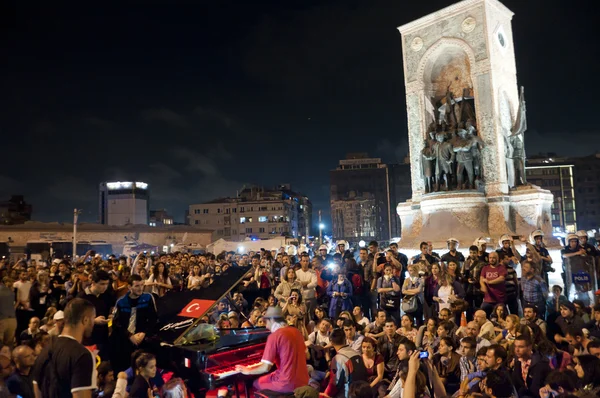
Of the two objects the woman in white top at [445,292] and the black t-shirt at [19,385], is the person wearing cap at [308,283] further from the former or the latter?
the black t-shirt at [19,385]

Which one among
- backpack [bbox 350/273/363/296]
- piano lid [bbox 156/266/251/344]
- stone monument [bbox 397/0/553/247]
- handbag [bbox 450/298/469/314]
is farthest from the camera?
stone monument [bbox 397/0/553/247]

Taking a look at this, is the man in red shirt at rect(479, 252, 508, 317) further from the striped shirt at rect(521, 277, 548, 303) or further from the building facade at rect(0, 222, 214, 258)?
the building facade at rect(0, 222, 214, 258)

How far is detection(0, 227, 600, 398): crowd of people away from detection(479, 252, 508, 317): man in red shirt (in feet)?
0.07

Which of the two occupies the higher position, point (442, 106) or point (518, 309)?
point (442, 106)

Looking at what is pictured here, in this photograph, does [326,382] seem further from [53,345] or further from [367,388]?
[53,345]

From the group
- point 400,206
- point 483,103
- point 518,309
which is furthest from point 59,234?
point 518,309

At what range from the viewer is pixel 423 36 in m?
18.3

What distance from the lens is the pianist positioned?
17.3 ft

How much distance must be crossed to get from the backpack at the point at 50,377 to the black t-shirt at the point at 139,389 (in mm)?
2122

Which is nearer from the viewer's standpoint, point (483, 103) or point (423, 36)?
point (483, 103)

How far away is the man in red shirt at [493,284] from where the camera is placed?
29.4 ft

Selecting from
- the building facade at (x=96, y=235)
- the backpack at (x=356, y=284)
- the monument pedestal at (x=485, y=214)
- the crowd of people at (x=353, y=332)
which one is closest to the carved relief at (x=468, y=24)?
the monument pedestal at (x=485, y=214)

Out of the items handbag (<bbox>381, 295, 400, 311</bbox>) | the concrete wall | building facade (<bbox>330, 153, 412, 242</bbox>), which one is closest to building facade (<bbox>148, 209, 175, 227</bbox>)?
building facade (<bbox>330, 153, 412, 242</bbox>)

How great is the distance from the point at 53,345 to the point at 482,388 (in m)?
4.37
